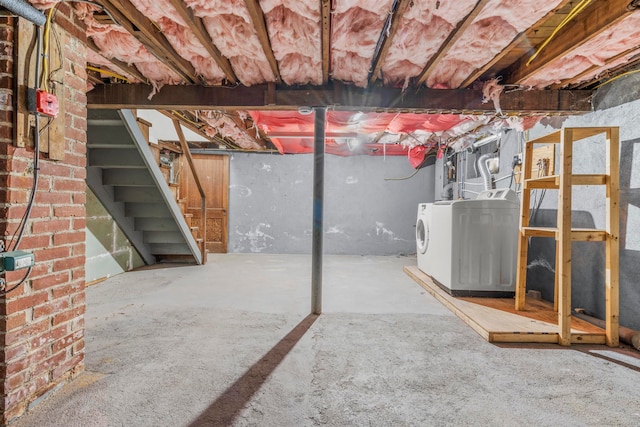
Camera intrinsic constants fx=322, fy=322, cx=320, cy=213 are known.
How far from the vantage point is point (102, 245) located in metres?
4.00

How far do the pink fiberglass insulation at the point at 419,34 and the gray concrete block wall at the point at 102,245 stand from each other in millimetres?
3617

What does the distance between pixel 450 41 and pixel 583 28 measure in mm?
741

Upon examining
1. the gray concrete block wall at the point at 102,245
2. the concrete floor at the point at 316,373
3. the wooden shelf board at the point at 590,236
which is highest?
the wooden shelf board at the point at 590,236

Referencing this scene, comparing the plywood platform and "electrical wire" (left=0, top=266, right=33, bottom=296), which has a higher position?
"electrical wire" (left=0, top=266, right=33, bottom=296)

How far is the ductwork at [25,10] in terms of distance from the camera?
1.30 m

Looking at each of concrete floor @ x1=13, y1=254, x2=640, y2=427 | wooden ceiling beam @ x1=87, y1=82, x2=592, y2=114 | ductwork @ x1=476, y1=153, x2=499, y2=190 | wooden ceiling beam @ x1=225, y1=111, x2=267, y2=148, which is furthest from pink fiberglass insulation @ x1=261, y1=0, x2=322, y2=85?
ductwork @ x1=476, y1=153, x2=499, y2=190

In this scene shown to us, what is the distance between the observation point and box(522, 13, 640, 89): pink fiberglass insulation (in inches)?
73.1

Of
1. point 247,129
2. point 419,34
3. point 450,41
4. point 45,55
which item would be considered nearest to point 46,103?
point 45,55

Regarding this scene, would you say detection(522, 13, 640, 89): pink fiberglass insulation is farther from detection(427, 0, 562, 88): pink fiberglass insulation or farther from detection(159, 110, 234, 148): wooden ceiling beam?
detection(159, 110, 234, 148): wooden ceiling beam

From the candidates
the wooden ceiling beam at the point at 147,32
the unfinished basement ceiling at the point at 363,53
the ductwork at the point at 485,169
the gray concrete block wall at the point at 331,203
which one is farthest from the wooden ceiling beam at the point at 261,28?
the gray concrete block wall at the point at 331,203

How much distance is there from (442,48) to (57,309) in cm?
262

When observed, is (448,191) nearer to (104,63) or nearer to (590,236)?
(590,236)

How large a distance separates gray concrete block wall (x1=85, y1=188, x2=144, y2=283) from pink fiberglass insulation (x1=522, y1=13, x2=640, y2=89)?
182 inches

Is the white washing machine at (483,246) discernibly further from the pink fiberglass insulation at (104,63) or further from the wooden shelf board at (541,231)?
the pink fiberglass insulation at (104,63)
